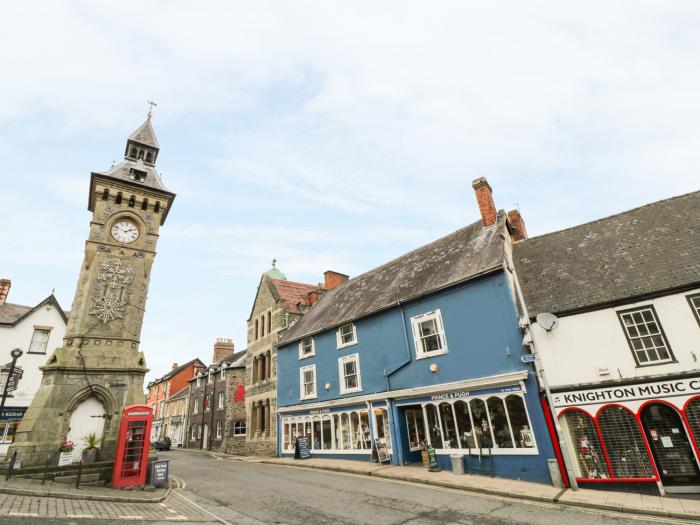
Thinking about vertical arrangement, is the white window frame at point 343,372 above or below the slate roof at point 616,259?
below

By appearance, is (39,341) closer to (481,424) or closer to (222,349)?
Result: (222,349)

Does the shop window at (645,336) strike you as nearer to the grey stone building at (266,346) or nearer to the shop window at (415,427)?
the shop window at (415,427)

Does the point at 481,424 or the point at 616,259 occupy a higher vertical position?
the point at 616,259

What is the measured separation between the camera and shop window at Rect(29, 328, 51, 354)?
90.7 ft

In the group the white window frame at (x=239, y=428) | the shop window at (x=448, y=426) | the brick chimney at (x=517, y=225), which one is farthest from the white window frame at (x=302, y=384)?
the brick chimney at (x=517, y=225)

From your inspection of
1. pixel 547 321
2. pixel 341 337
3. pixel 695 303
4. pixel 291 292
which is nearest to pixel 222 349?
pixel 291 292

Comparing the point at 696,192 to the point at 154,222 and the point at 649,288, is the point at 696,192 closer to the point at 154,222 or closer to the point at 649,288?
the point at 649,288

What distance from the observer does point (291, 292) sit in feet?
98.3

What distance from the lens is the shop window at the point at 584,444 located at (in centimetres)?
1126

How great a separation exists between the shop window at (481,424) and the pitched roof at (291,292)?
55.1 feet

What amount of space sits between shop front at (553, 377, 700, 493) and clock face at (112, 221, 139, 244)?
771 inches

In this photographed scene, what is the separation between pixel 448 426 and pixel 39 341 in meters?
31.0

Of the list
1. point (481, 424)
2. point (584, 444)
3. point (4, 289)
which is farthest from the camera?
point (4, 289)

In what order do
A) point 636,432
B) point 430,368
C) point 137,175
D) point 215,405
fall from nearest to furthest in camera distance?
point 636,432, point 430,368, point 137,175, point 215,405
